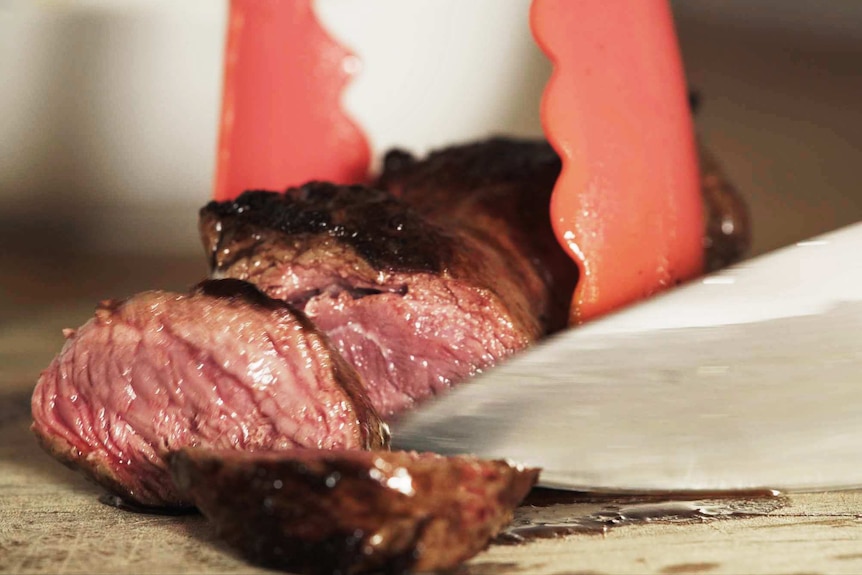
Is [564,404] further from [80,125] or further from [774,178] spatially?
[774,178]

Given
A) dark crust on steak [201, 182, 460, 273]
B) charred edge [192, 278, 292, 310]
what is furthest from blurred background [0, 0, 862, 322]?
charred edge [192, 278, 292, 310]

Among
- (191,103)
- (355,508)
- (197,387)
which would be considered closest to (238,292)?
(197,387)

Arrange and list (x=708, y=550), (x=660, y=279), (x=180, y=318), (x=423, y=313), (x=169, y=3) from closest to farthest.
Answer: (x=708, y=550), (x=180, y=318), (x=423, y=313), (x=660, y=279), (x=169, y=3)

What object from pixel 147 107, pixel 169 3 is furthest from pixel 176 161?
pixel 169 3

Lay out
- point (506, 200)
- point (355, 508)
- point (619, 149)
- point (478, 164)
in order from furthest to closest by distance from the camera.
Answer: point (478, 164) → point (506, 200) → point (619, 149) → point (355, 508)

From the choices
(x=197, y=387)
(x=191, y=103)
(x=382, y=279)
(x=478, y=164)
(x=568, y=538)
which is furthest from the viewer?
(x=191, y=103)

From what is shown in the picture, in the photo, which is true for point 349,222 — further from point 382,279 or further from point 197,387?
point 197,387
